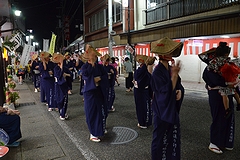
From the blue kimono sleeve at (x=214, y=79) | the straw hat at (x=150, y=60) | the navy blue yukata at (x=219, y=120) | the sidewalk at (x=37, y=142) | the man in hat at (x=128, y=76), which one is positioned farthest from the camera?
the man in hat at (x=128, y=76)

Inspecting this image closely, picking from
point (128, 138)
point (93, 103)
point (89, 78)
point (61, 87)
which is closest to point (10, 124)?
point (93, 103)

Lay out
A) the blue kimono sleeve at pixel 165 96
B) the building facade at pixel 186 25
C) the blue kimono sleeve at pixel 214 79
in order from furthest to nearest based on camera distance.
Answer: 1. the building facade at pixel 186 25
2. the blue kimono sleeve at pixel 214 79
3. the blue kimono sleeve at pixel 165 96

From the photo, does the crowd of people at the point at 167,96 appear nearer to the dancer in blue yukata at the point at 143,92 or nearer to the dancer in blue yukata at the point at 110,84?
the dancer in blue yukata at the point at 143,92

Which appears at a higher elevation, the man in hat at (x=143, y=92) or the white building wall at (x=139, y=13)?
the white building wall at (x=139, y=13)

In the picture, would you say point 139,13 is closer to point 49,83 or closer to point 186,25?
point 186,25

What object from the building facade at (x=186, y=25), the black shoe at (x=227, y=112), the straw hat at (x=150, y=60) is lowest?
the black shoe at (x=227, y=112)

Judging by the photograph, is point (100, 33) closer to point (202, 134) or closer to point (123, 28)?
point (123, 28)

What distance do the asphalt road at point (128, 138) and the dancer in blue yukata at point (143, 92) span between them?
0.86 feet

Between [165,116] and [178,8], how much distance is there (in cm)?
1280

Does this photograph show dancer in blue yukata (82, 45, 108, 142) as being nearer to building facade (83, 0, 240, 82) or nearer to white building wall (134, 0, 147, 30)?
building facade (83, 0, 240, 82)

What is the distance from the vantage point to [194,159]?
402 centimetres

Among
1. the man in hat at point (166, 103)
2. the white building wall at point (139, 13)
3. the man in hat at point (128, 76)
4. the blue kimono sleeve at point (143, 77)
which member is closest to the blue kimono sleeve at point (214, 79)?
the man in hat at point (166, 103)

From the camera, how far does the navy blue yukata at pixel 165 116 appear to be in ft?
10.2

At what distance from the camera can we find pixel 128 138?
5.20m
